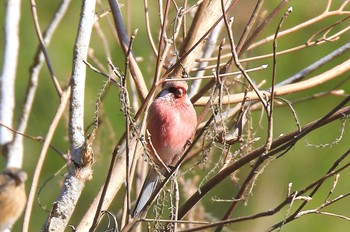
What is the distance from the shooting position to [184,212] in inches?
75.8

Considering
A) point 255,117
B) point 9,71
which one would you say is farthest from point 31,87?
point 255,117

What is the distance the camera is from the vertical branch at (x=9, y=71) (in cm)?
327

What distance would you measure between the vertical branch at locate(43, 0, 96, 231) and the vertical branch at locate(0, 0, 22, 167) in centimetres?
111

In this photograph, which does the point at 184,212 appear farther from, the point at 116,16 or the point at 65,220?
the point at 116,16

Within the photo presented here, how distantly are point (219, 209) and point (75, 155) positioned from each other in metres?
3.39

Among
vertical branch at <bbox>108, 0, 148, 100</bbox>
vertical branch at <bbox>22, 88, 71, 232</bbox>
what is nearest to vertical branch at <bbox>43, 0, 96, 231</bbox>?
vertical branch at <bbox>22, 88, 71, 232</bbox>

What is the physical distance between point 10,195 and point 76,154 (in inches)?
23.6

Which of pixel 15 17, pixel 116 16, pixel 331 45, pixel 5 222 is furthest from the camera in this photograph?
pixel 331 45

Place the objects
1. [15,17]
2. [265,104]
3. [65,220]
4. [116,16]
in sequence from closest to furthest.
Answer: [265,104] → [65,220] → [116,16] → [15,17]

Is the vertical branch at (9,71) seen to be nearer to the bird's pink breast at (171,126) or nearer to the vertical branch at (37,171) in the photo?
the bird's pink breast at (171,126)

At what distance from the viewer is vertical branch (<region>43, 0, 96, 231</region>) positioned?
6.77ft

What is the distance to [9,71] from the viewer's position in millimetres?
3387

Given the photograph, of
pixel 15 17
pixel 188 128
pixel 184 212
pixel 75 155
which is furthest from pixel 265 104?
pixel 15 17

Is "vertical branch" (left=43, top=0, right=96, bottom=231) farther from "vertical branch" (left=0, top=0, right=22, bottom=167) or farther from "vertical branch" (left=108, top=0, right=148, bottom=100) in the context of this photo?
"vertical branch" (left=0, top=0, right=22, bottom=167)
